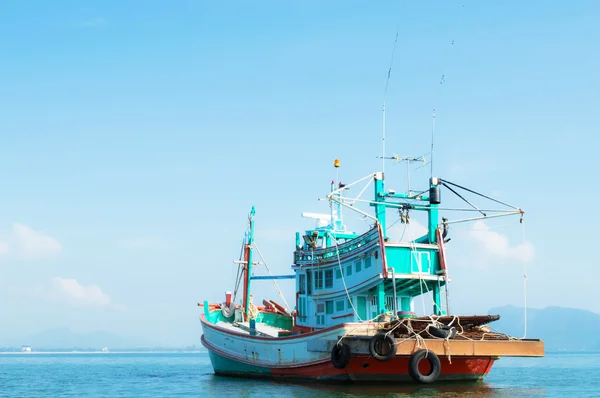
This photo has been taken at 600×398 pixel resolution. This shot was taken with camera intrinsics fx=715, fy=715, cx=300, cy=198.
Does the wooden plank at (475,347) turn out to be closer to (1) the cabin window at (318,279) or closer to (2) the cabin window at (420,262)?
(2) the cabin window at (420,262)

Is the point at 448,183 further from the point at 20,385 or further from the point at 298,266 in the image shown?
the point at 20,385

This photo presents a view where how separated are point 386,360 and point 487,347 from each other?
3.99 metres

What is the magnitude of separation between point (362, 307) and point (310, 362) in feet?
11.3

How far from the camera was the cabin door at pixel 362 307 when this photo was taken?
103ft

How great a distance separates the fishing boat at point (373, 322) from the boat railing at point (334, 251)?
51mm

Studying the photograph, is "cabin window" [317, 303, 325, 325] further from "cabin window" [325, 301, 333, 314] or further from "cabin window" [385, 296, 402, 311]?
"cabin window" [385, 296, 402, 311]

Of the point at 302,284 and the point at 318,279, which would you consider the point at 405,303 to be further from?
the point at 302,284

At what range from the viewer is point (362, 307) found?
31.7 metres

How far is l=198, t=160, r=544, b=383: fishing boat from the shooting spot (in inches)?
1064

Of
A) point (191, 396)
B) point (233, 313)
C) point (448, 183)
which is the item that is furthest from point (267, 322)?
point (448, 183)

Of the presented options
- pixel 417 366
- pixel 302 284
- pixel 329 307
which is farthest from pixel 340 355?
pixel 302 284

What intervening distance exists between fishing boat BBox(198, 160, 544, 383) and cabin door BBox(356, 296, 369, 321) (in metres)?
0.05

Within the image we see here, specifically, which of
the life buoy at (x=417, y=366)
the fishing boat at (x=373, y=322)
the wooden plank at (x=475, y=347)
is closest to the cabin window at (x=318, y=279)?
the fishing boat at (x=373, y=322)

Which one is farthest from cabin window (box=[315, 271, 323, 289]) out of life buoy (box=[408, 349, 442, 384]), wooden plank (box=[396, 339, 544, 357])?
life buoy (box=[408, 349, 442, 384])
